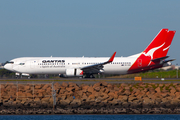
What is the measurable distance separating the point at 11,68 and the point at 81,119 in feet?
98.7

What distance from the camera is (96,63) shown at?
52375 millimetres

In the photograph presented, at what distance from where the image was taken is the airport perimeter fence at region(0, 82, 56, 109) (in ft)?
94.5

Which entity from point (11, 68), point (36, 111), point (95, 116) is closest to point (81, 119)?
point (95, 116)

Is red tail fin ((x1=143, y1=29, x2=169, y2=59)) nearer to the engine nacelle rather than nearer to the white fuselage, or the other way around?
the white fuselage

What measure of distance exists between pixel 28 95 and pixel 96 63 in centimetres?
2342

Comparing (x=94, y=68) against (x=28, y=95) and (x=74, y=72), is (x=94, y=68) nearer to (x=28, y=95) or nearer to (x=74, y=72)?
(x=74, y=72)

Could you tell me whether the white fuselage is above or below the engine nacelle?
above

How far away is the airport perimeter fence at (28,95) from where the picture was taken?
94.5 ft

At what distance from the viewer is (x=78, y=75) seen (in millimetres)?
50469

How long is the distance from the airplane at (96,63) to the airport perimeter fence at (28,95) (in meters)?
17.7

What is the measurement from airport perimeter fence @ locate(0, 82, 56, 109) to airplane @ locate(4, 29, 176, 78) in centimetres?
1765

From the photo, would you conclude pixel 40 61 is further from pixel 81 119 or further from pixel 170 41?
pixel 81 119

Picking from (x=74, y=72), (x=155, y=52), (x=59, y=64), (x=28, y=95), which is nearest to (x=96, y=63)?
(x=74, y=72)

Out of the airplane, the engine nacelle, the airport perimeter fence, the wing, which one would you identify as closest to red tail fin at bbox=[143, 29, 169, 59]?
the airplane
